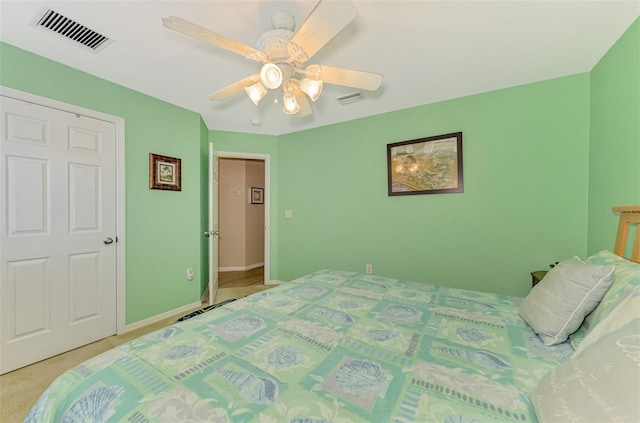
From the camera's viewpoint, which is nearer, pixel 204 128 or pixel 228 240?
pixel 204 128

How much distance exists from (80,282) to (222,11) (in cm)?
244

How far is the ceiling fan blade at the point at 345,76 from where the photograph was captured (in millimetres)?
1495

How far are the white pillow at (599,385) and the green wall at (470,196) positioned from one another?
192 cm

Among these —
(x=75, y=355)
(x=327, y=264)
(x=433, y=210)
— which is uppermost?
(x=433, y=210)

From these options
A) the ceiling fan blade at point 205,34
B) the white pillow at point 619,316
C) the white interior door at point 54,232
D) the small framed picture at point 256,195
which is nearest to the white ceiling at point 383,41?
the ceiling fan blade at point 205,34

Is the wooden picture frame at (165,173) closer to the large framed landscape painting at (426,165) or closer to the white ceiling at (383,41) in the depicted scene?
the white ceiling at (383,41)

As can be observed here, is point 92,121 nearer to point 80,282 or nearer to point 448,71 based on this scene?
point 80,282

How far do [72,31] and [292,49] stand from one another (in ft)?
5.16

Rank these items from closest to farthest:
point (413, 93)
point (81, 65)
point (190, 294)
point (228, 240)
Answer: point (81, 65) → point (413, 93) → point (190, 294) → point (228, 240)

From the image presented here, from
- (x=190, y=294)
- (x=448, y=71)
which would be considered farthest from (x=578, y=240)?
(x=190, y=294)

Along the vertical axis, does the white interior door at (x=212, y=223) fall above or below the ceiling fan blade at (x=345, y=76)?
below

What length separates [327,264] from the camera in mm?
3496

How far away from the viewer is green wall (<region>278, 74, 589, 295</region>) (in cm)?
220

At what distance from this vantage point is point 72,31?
5.49 ft
